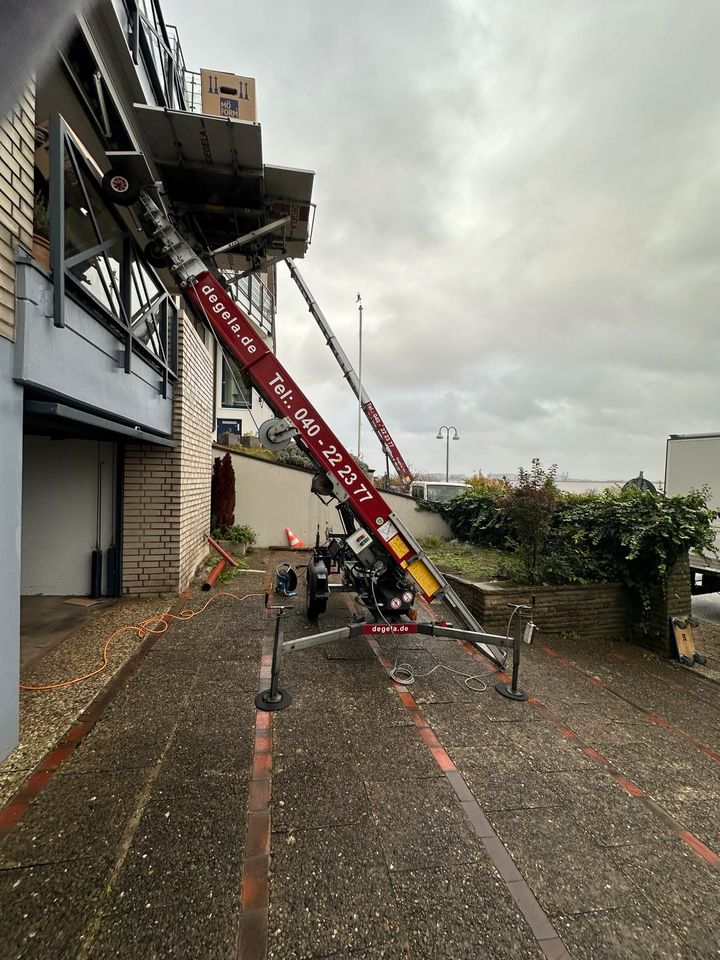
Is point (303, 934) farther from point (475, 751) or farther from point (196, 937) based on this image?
point (475, 751)

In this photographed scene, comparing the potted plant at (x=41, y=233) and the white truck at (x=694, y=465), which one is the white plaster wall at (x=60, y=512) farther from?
the white truck at (x=694, y=465)

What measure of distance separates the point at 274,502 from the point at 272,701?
8633 millimetres

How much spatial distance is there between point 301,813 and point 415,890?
80 centimetres

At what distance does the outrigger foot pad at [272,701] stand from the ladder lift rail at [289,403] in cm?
180

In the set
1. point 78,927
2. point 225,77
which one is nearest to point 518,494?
point 78,927

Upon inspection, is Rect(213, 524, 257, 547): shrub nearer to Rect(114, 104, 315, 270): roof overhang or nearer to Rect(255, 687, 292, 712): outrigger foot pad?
Rect(114, 104, 315, 270): roof overhang

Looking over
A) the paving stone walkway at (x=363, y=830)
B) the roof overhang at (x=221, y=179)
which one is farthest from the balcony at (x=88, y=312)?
the paving stone walkway at (x=363, y=830)

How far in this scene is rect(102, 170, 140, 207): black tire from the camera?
168 inches

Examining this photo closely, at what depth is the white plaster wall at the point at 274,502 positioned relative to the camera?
39.7ft

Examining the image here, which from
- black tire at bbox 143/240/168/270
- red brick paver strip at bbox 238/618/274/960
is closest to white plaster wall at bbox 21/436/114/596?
black tire at bbox 143/240/168/270

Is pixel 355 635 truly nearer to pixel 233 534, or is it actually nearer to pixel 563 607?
pixel 563 607

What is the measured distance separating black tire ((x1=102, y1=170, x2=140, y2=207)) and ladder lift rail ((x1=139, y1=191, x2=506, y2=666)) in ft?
1.24

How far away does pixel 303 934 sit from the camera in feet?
6.42

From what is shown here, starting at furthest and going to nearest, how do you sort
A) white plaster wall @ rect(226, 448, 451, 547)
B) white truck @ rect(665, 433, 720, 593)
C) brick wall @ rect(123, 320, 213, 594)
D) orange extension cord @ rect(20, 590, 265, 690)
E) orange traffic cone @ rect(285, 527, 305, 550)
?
white plaster wall @ rect(226, 448, 451, 547), orange traffic cone @ rect(285, 527, 305, 550), white truck @ rect(665, 433, 720, 593), brick wall @ rect(123, 320, 213, 594), orange extension cord @ rect(20, 590, 265, 690)
